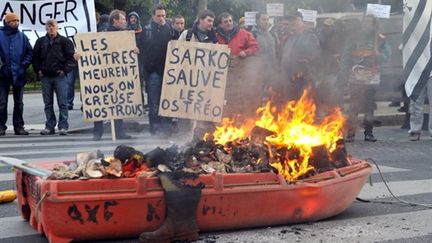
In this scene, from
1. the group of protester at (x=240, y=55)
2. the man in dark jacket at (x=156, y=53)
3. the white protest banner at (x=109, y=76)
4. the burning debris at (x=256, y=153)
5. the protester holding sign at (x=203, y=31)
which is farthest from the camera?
the man in dark jacket at (x=156, y=53)

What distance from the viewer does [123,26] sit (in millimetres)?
10000

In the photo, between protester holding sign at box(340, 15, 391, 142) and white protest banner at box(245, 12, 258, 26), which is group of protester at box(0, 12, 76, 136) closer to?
white protest banner at box(245, 12, 258, 26)

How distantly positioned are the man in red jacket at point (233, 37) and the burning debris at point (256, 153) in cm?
304

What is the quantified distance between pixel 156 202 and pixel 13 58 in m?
7.03

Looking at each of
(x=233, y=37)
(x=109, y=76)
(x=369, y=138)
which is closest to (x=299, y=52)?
(x=233, y=37)

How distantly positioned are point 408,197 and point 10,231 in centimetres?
330

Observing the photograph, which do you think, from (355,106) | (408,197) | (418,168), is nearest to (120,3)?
(355,106)

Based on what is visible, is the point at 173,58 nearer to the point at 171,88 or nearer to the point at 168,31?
the point at 171,88

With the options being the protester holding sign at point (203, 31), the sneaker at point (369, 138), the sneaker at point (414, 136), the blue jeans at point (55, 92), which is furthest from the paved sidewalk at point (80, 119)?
the protester holding sign at point (203, 31)

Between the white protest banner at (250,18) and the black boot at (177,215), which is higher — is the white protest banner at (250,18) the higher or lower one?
the higher one

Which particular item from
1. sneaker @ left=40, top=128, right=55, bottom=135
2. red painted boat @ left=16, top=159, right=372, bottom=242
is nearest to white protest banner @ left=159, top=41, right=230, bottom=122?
red painted boat @ left=16, top=159, right=372, bottom=242

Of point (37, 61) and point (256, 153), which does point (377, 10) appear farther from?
point (37, 61)

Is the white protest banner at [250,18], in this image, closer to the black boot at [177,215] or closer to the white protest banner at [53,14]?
the white protest banner at [53,14]

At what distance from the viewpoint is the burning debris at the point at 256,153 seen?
188 inches
